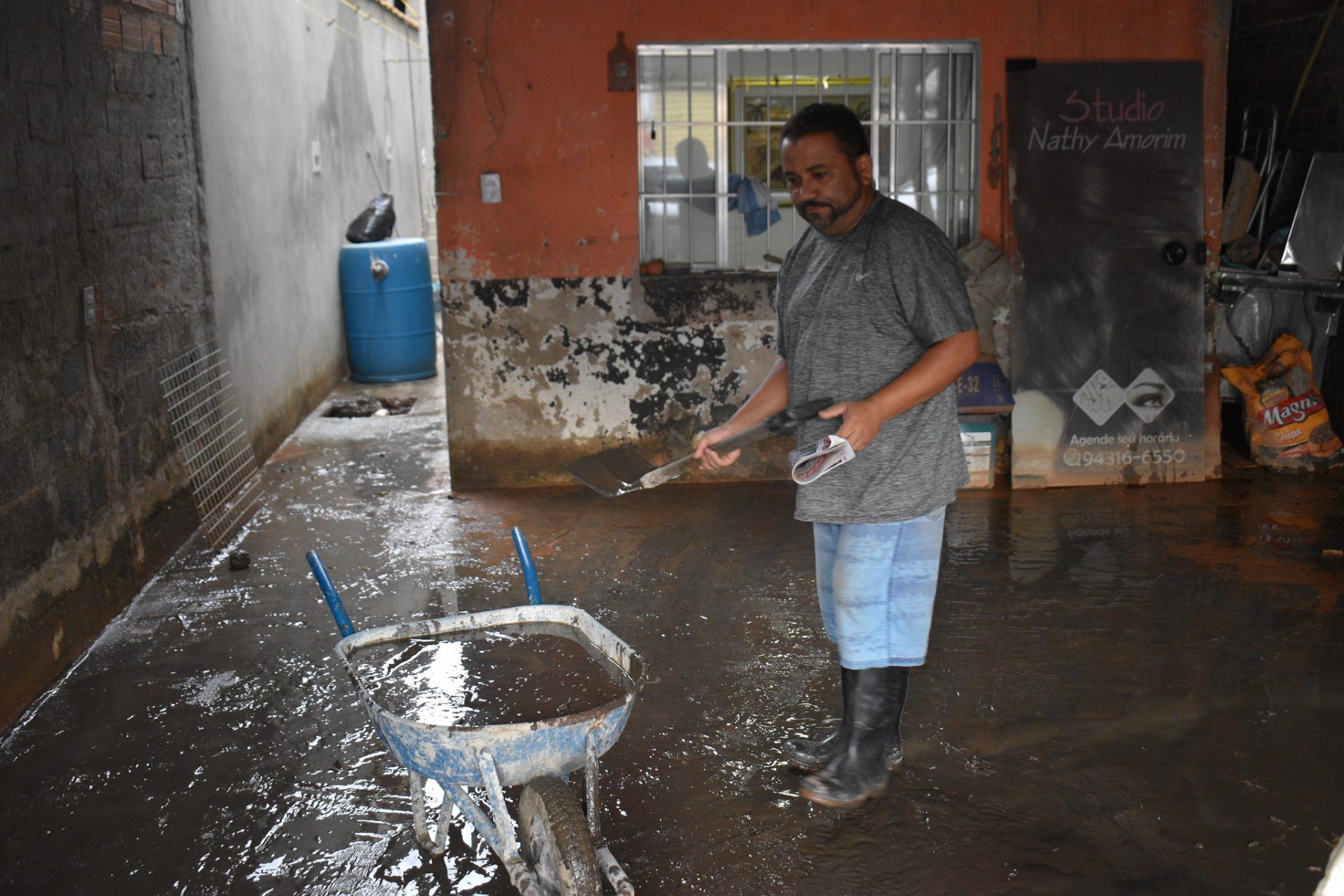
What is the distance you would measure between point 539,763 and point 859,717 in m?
1.03

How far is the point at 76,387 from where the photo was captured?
4.47m

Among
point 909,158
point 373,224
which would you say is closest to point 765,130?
point 909,158

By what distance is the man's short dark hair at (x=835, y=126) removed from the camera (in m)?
2.86

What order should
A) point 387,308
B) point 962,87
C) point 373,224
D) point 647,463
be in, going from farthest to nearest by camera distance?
point 373,224 → point 387,308 → point 962,87 → point 647,463

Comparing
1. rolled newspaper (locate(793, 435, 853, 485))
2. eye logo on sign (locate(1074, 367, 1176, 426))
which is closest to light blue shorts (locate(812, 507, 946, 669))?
rolled newspaper (locate(793, 435, 853, 485))

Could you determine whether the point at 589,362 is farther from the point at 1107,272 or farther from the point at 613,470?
the point at 613,470

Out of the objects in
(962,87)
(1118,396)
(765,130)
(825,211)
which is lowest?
(1118,396)

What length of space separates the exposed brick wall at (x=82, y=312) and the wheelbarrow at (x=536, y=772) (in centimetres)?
192

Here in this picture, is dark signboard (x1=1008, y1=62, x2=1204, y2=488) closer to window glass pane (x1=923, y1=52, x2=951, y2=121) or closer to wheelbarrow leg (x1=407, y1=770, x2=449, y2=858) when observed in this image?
window glass pane (x1=923, y1=52, x2=951, y2=121)

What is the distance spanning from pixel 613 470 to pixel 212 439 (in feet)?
11.6

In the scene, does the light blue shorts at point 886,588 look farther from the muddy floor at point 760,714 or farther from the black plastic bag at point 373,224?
the black plastic bag at point 373,224

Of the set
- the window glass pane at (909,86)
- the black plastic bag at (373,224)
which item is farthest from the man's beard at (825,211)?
the black plastic bag at (373,224)

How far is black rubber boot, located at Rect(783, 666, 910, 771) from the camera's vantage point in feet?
10.4

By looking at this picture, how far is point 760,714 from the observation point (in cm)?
374
